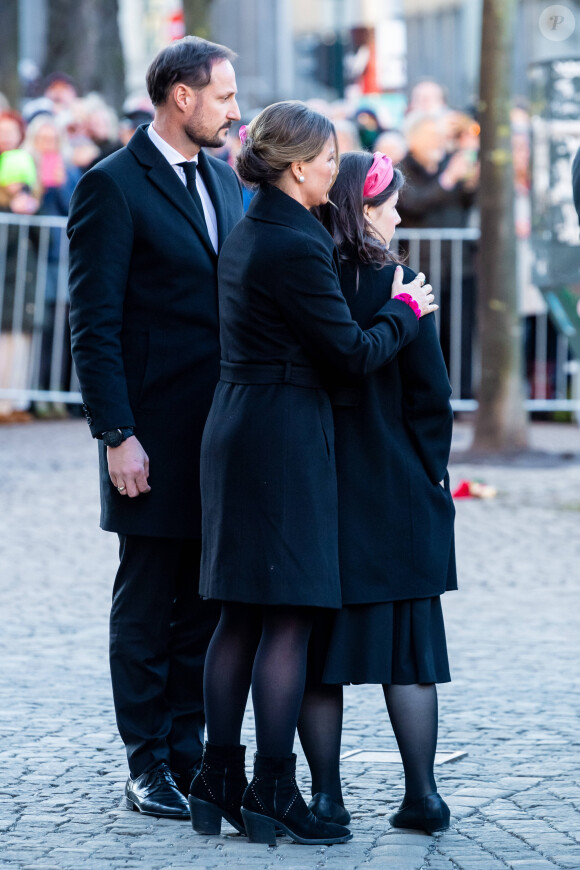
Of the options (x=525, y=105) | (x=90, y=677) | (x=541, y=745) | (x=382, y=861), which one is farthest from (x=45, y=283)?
(x=382, y=861)

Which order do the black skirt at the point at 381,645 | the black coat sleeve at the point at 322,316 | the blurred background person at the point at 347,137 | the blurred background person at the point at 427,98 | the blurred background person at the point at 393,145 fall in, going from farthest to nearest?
the blurred background person at the point at 427,98, the blurred background person at the point at 393,145, the blurred background person at the point at 347,137, the black skirt at the point at 381,645, the black coat sleeve at the point at 322,316

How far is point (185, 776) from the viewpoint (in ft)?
15.2

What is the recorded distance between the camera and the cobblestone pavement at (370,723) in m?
4.08

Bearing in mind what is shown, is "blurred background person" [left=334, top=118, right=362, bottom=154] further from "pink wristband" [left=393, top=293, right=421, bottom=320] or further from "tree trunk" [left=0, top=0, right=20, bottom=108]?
"pink wristband" [left=393, top=293, right=421, bottom=320]

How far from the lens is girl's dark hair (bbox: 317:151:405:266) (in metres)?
4.22

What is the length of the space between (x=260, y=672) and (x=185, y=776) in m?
0.66

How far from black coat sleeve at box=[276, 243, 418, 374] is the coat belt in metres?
0.06

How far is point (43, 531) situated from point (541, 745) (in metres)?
4.49

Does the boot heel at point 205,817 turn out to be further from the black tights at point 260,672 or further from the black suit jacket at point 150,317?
the black suit jacket at point 150,317

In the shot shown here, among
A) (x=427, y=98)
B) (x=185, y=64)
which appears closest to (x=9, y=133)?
(x=427, y=98)

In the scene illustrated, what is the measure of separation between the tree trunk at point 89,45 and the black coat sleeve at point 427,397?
17.1 m

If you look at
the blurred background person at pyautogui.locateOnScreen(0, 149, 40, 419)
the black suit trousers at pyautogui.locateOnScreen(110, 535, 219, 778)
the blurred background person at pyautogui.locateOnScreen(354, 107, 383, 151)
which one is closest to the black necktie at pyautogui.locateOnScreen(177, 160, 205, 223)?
the black suit trousers at pyautogui.locateOnScreen(110, 535, 219, 778)

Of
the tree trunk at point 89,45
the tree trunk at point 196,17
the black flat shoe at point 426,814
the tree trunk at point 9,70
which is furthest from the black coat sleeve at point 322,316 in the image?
the tree trunk at point 89,45

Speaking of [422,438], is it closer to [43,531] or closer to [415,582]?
[415,582]
